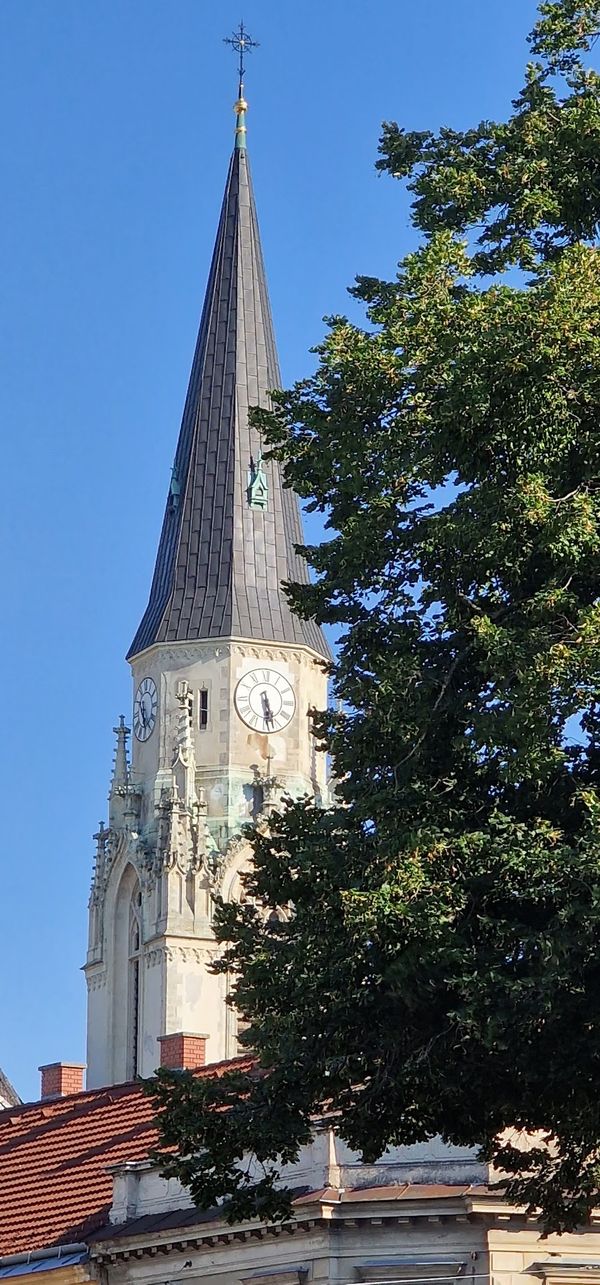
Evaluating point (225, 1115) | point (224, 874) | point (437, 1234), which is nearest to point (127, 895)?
point (224, 874)

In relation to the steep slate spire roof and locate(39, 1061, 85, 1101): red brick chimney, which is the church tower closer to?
the steep slate spire roof

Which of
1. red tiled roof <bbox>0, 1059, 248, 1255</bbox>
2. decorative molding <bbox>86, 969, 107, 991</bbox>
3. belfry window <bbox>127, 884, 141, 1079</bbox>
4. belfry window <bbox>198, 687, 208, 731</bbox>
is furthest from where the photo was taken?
belfry window <bbox>198, 687, 208, 731</bbox>

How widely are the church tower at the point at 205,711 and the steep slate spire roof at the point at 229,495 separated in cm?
8

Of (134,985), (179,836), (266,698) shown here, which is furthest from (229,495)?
(134,985)

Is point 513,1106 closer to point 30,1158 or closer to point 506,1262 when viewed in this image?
point 506,1262

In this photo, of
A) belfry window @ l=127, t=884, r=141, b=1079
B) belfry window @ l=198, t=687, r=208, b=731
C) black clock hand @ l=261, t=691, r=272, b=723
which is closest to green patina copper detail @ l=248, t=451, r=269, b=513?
belfry window @ l=198, t=687, r=208, b=731

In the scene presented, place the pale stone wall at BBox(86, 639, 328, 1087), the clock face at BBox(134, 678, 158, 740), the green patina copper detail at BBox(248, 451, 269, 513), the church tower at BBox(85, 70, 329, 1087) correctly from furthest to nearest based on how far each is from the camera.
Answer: the green patina copper detail at BBox(248, 451, 269, 513), the clock face at BBox(134, 678, 158, 740), the church tower at BBox(85, 70, 329, 1087), the pale stone wall at BBox(86, 639, 328, 1087)

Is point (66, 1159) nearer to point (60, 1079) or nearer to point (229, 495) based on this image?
point (60, 1079)

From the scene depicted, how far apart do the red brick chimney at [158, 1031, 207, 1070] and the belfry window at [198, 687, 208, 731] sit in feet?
168

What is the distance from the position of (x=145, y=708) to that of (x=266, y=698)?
5.13m

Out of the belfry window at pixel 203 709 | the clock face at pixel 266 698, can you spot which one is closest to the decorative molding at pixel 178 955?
the belfry window at pixel 203 709

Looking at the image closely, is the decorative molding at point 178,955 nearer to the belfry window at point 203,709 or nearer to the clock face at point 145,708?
the belfry window at point 203,709

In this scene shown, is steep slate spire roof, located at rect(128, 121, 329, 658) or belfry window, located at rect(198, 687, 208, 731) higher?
steep slate spire roof, located at rect(128, 121, 329, 658)

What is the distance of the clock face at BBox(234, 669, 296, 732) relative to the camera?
103 m
